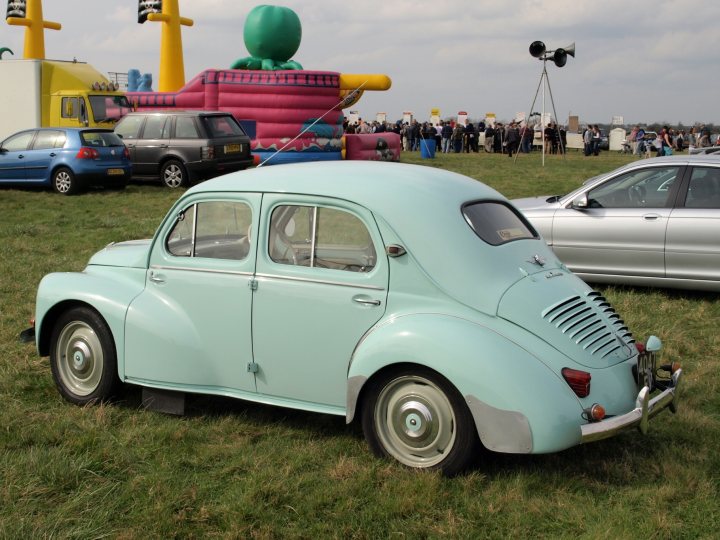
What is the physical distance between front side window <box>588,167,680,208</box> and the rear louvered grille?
460cm

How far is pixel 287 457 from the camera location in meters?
4.91

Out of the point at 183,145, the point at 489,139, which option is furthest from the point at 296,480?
the point at 489,139

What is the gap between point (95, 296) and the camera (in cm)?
559

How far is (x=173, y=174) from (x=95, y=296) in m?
14.7

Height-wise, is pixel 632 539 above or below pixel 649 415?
below

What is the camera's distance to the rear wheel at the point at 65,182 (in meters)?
18.6

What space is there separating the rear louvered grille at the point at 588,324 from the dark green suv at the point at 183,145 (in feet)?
50.4

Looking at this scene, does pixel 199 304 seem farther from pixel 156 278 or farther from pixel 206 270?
pixel 156 278

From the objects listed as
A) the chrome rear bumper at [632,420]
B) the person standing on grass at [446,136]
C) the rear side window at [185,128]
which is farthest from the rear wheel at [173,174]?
the person standing on grass at [446,136]

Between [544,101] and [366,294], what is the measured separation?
26523 millimetres

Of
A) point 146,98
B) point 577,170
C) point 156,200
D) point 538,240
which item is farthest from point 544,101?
point 538,240

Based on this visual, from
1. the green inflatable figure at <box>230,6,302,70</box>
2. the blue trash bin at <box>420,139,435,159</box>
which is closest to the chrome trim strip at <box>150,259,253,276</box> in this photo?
the green inflatable figure at <box>230,6,302,70</box>

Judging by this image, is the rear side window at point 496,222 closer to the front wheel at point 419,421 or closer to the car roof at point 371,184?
the car roof at point 371,184

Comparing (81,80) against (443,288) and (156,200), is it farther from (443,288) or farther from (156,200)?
(443,288)
